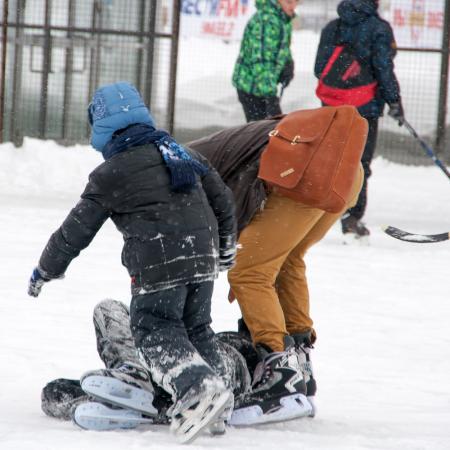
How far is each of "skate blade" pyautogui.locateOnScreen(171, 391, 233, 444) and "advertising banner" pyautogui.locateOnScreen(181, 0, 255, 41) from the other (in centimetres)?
853

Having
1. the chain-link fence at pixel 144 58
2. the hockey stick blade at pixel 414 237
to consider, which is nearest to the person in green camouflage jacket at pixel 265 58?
the chain-link fence at pixel 144 58

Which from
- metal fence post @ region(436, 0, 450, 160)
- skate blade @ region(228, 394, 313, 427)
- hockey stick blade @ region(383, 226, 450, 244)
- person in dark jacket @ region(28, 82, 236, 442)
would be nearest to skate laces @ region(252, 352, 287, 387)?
skate blade @ region(228, 394, 313, 427)

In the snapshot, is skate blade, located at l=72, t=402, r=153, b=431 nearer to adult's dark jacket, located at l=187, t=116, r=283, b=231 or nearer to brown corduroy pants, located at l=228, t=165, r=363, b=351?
brown corduroy pants, located at l=228, t=165, r=363, b=351

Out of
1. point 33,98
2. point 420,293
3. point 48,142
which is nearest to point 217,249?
point 420,293

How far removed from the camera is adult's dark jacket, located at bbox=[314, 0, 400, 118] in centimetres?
761

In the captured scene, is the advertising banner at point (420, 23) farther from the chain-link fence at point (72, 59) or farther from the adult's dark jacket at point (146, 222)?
the adult's dark jacket at point (146, 222)

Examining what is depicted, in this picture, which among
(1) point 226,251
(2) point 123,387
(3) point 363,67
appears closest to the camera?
(2) point 123,387

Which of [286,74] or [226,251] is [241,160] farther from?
[286,74]

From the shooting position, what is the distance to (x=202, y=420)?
127 inches

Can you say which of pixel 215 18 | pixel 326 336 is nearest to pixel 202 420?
pixel 326 336

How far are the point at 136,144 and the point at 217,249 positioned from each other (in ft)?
1.41

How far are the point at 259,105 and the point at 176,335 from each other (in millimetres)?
5815

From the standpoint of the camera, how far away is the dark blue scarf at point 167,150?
11.2ft

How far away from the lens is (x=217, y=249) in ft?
11.5
